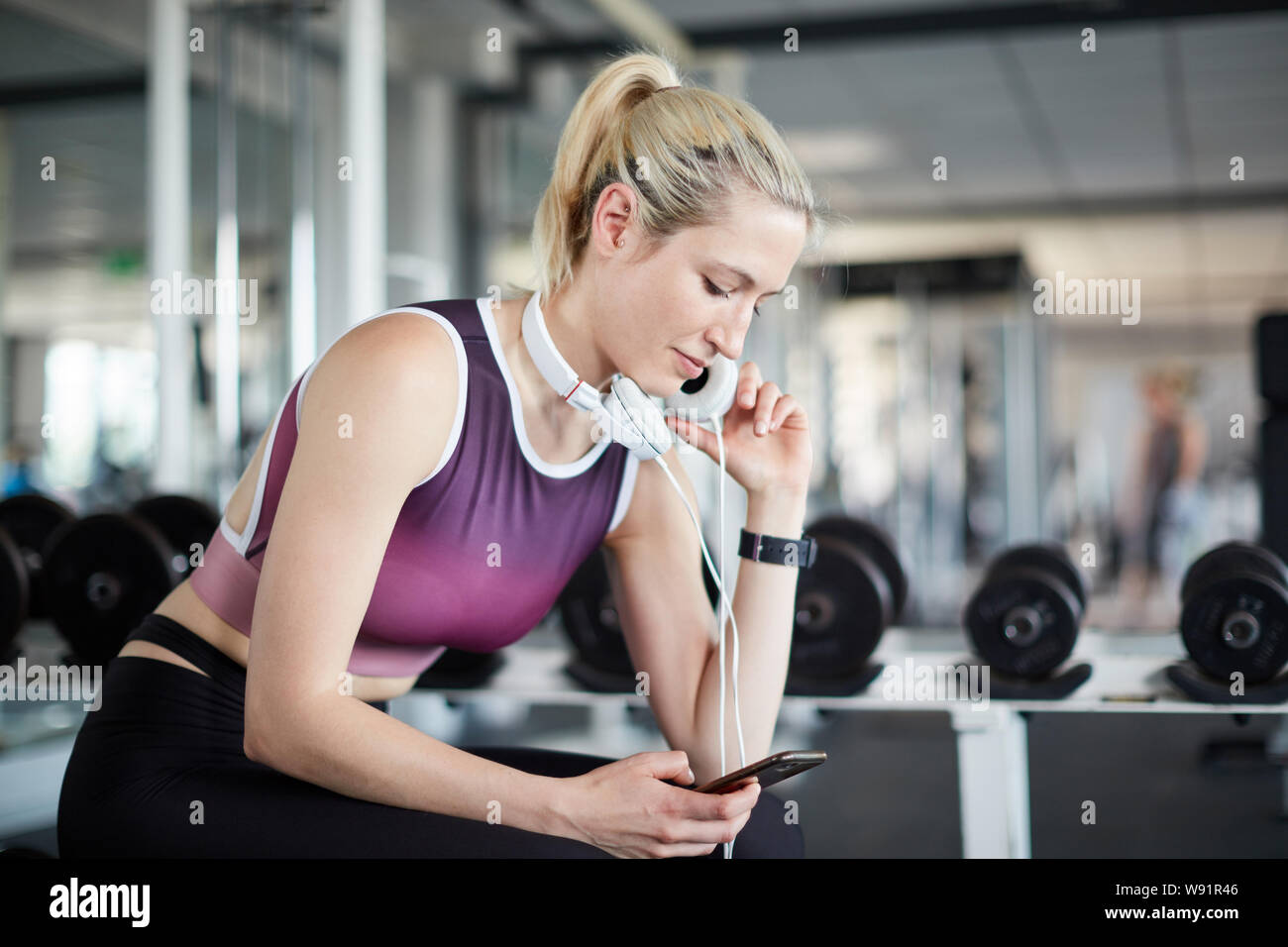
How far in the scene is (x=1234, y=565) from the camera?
1.71m

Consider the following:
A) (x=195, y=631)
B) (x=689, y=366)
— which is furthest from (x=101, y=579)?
(x=689, y=366)

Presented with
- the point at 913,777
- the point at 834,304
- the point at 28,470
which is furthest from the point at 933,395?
the point at 28,470

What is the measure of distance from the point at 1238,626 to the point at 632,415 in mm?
1102

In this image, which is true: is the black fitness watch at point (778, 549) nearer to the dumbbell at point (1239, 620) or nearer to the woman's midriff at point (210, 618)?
the woman's midriff at point (210, 618)

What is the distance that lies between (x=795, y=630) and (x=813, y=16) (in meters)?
3.22

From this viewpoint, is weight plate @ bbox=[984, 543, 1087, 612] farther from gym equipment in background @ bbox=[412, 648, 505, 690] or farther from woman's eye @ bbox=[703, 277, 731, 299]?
woman's eye @ bbox=[703, 277, 731, 299]

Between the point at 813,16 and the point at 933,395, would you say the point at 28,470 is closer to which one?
the point at 813,16

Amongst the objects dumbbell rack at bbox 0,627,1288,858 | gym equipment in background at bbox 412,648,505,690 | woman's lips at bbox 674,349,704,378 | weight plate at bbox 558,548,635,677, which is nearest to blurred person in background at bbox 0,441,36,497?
dumbbell rack at bbox 0,627,1288,858

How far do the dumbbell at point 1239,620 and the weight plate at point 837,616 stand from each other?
0.47 m

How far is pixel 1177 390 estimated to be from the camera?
7.72 metres

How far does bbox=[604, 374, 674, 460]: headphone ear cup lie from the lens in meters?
1.10

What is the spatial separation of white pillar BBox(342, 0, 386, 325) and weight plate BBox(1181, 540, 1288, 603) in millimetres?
1934

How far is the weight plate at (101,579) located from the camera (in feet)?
6.47

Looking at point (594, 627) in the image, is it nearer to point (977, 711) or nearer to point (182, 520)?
point (977, 711)
